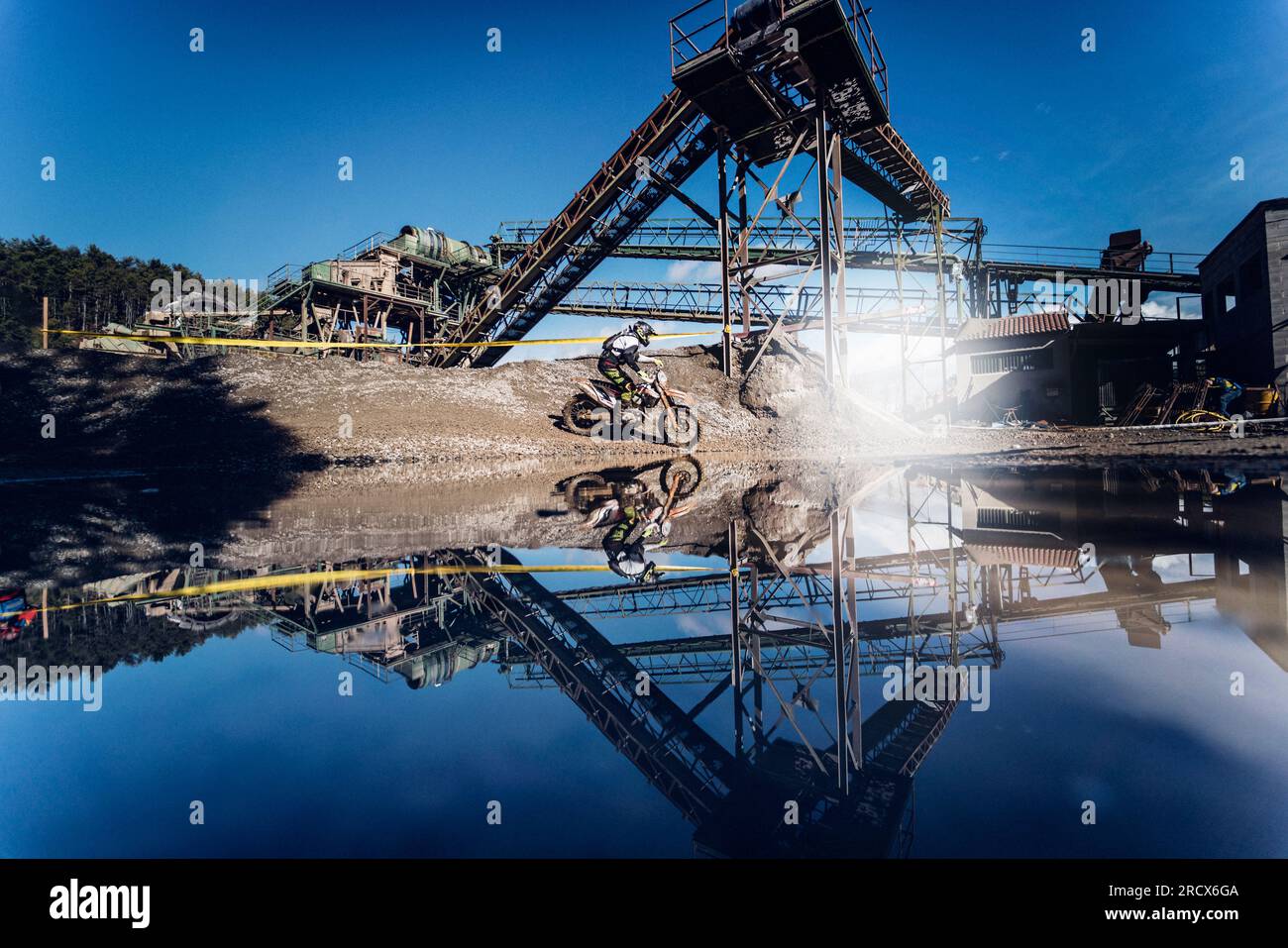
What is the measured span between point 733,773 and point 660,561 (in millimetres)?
2851

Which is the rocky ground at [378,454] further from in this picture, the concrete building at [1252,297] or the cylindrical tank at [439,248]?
the cylindrical tank at [439,248]

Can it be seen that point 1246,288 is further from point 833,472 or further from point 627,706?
point 627,706

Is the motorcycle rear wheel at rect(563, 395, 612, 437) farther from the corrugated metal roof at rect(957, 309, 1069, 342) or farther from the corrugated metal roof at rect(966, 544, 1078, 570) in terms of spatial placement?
A: the corrugated metal roof at rect(957, 309, 1069, 342)

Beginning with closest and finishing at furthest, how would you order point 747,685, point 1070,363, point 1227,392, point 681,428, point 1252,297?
point 747,685 < point 1227,392 < point 681,428 < point 1252,297 < point 1070,363

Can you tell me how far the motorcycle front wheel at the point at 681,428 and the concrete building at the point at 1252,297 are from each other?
17.6m

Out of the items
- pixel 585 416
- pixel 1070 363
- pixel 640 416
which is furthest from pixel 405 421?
pixel 1070 363

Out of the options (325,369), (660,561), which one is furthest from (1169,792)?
(325,369)

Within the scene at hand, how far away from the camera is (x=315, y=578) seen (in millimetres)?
4176

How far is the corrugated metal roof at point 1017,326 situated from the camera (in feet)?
82.8

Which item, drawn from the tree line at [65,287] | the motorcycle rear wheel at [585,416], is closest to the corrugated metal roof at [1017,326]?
the motorcycle rear wheel at [585,416]

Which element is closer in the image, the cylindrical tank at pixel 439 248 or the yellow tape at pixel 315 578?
the yellow tape at pixel 315 578

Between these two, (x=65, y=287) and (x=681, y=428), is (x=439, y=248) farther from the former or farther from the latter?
(x=65, y=287)

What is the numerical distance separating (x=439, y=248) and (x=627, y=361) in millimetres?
19588
